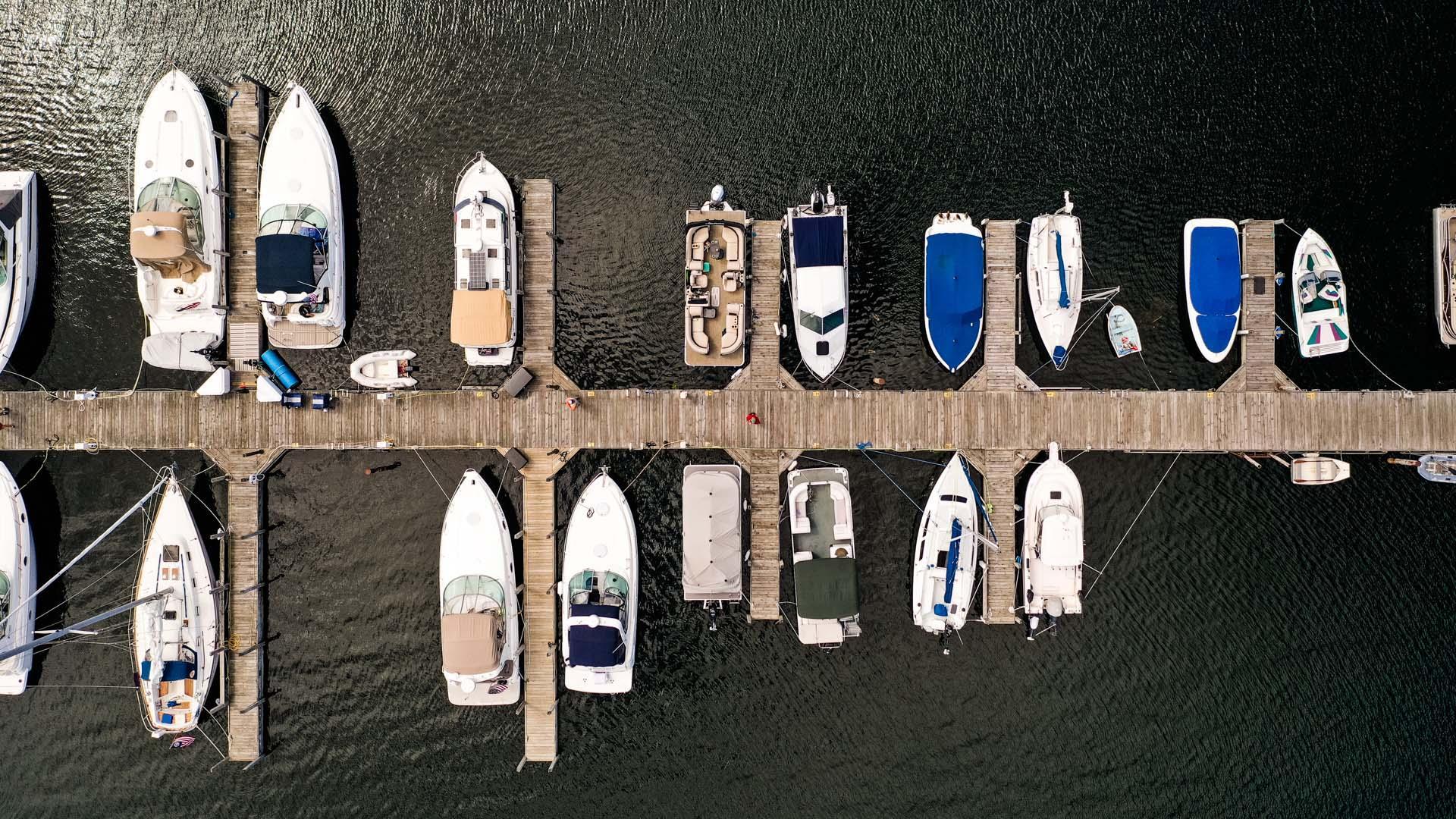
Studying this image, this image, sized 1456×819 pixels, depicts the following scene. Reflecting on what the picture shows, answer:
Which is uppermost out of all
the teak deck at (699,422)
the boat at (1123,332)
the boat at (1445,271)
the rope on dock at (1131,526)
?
→ the boat at (1445,271)

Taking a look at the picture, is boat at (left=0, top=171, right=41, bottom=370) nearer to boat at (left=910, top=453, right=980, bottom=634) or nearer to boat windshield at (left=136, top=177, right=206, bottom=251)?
boat windshield at (left=136, top=177, right=206, bottom=251)

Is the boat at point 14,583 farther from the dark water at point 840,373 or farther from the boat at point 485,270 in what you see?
the boat at point 485,270

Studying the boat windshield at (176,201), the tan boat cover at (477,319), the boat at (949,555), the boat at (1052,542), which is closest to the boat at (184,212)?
the boat windshield at (176,201)

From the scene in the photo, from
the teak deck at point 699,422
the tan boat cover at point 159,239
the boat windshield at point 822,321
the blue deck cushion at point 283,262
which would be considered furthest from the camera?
the teak deck at point 699,422

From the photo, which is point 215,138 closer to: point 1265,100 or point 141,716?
point 141,716

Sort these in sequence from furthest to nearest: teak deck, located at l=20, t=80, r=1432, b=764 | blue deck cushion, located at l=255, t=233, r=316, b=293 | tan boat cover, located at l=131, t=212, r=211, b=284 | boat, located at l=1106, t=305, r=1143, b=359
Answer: boat, located at l=1106, t=305, r=1143, b=359, teak deck, located at l=20, t=80, r=1432, b=764, blue deck cushion, located at l=255, t=233, r=316, b=293, tan boat cover, located at l=131, t=212, r=211, b=284

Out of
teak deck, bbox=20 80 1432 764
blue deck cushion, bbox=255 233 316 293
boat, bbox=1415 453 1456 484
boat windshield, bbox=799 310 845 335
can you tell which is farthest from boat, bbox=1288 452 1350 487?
blue deck cushion, bbox=255 233 316 293
